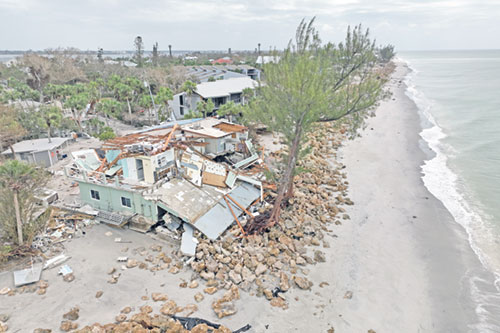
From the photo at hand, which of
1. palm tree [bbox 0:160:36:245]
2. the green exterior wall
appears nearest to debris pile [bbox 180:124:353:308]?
the green exterior wall

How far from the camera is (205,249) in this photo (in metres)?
15.0

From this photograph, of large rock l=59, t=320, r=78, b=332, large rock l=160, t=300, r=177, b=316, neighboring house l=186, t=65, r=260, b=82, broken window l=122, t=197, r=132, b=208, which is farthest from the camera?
neighboring house l=186, t=65, r=260, b=82

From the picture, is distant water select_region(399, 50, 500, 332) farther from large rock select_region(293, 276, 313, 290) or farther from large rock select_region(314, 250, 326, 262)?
large rock select_region(293, 276, 313, 290)

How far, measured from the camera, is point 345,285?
1394cm

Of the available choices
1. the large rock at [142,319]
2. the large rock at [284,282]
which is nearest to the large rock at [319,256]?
the large rock at [284,282]

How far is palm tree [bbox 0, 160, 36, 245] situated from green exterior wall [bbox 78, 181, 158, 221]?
3.82m

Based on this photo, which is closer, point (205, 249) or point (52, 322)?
point (52, 322)

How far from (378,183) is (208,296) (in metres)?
18.0

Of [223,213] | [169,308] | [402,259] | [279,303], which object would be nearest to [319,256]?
[279,303]

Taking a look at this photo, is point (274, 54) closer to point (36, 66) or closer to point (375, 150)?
point (375, 150)

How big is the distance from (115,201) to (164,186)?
3.06m

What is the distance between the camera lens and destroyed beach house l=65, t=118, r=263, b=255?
654 inches

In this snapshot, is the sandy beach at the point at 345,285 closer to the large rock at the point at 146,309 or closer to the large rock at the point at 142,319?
the large rock at the point at 146,309

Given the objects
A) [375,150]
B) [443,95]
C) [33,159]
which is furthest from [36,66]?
[443,95]
